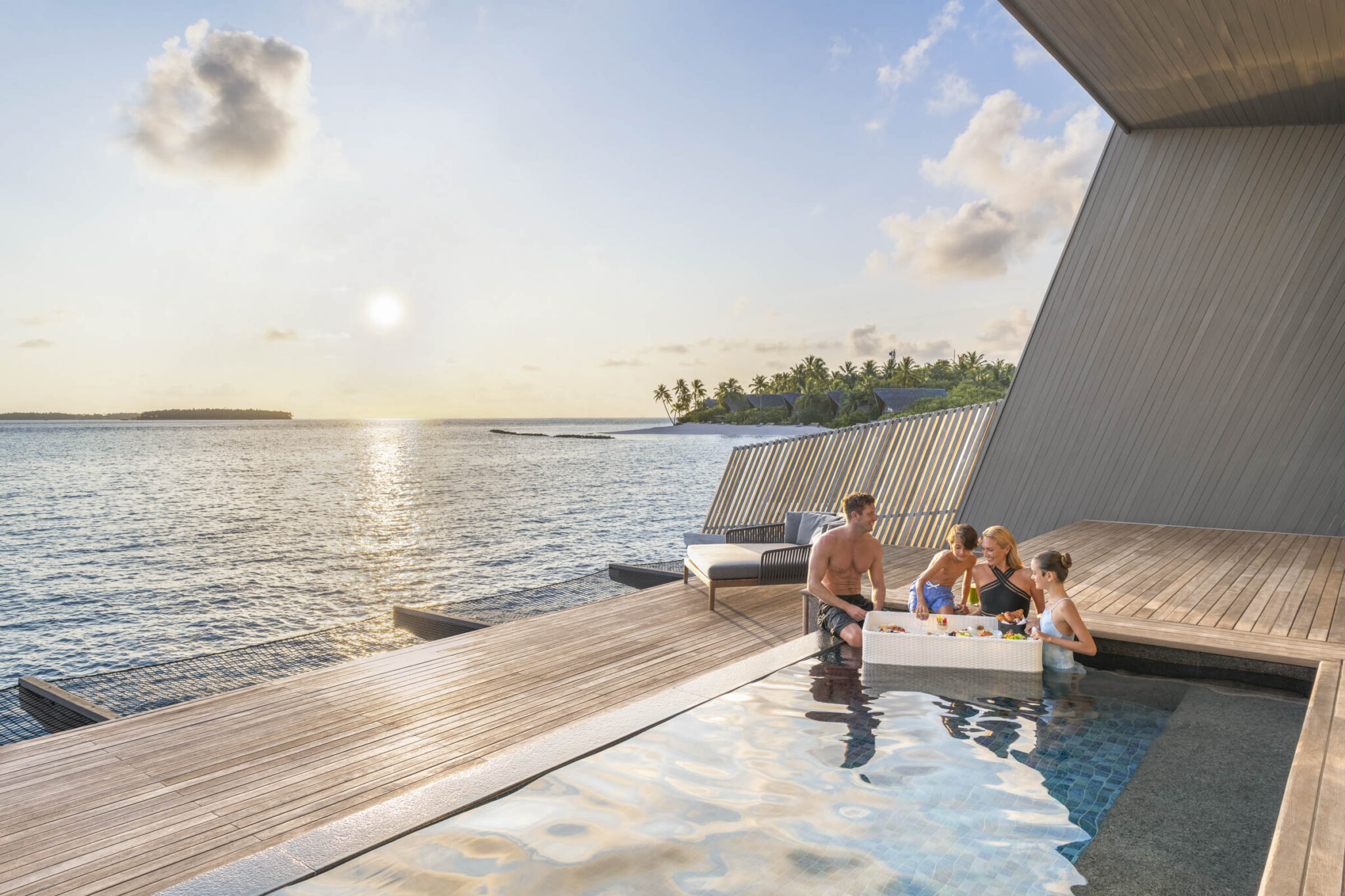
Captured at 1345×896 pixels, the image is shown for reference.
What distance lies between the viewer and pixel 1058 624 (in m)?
3.82

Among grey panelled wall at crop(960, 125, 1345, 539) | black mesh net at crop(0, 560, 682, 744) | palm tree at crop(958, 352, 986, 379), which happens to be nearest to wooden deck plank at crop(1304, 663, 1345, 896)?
black mesh net at crop(0, 560, 682, 744)

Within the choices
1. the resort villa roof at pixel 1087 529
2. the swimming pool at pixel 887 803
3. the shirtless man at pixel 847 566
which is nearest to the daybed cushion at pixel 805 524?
the resort villa roof at pixel 1087 529

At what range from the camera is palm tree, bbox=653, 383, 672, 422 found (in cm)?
8743

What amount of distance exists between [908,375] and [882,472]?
53740mm

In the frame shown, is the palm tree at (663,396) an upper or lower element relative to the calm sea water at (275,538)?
upper

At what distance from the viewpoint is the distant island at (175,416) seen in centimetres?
12388

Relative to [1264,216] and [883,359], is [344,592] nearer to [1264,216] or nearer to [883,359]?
[1264,216]

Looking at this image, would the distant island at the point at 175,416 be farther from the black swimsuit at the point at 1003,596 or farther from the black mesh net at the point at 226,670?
the black swimsuit at the point at 1003,596

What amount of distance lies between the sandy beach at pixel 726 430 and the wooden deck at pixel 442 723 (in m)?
50.6

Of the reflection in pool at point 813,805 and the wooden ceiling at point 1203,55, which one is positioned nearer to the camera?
the reflection in pool at point 813,805

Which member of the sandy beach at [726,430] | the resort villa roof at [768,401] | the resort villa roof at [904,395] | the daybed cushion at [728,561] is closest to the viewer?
the daybed cushion at [728,561]

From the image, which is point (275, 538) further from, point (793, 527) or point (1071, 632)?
point (1071, 632)

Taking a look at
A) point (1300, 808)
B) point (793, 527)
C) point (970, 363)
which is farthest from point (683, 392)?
point (1300, 808)

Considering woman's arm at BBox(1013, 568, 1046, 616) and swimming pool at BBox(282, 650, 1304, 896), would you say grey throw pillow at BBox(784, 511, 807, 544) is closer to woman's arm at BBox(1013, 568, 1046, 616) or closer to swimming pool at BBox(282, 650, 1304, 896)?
woman's arm at BBox(1013, 568, 1046, 616)
